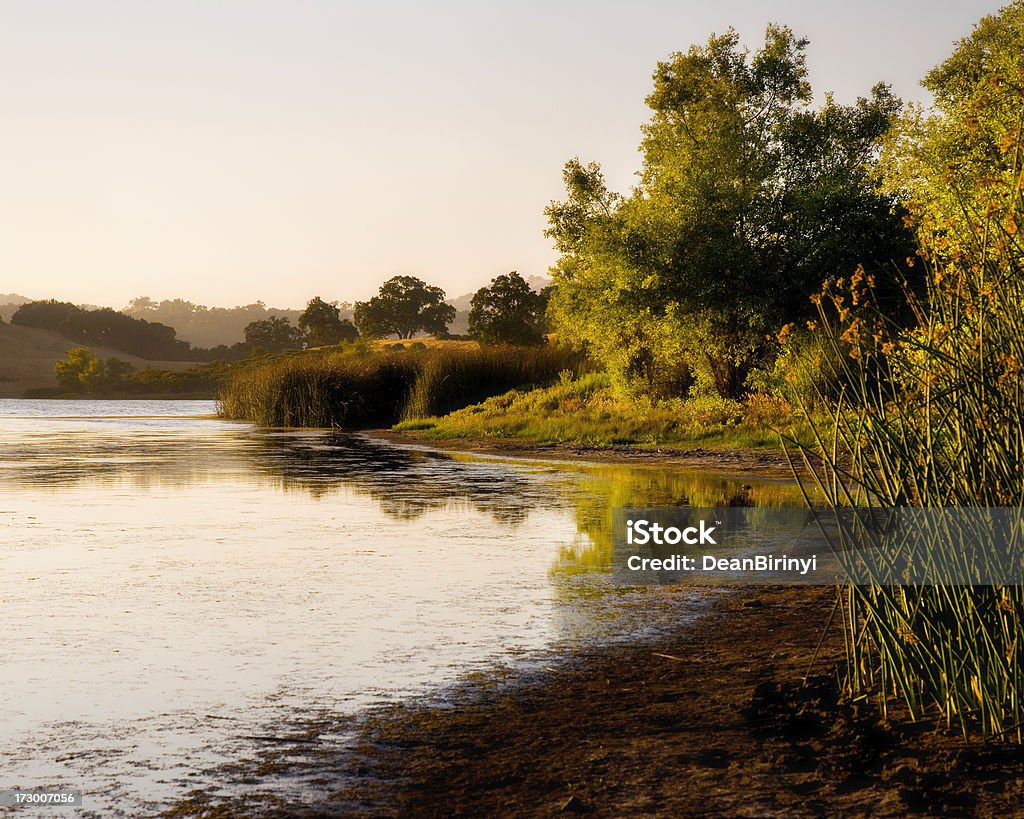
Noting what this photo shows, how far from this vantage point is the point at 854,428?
5.93m

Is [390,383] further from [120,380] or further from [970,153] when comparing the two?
[120,380]

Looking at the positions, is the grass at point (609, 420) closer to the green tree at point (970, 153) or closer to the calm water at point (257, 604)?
the green tree at point (970, 153)

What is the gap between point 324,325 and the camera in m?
142

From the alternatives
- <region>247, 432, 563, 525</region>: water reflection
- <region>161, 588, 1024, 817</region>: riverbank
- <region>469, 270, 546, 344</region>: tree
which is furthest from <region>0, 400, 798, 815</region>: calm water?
<region>469, 270, 546, 344</region>: tree

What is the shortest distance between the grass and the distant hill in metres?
105

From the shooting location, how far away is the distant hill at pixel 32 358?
140 meters

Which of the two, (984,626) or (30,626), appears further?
(30,626)

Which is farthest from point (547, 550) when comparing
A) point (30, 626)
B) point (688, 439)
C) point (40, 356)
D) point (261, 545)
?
point (40, 356)

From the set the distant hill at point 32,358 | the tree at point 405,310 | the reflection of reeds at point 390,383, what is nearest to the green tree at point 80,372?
the distant hill at point 32,358

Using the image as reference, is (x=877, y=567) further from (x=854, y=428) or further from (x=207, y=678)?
(x=207, y=678)

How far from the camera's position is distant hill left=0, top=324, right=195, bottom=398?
139625 mm

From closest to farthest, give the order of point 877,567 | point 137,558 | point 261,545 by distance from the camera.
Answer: point 877,567, point 137,558, point 261,545

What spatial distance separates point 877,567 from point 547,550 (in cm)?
662

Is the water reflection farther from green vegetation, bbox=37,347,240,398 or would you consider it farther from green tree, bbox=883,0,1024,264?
green vegetation, bbox=37,347,240,398
